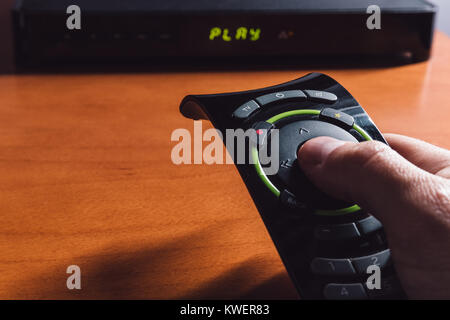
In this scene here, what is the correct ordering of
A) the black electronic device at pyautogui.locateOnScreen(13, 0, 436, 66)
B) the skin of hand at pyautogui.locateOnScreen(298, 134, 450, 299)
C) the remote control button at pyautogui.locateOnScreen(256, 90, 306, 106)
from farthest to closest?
the black electronic device at pyautogui.locateOnScreen(13, 0, 436, 66), the remote control button at pyautogui.locateOnScreen(256, 90, 306, 106), the skin of hand at pyautogui.locateOnScreen(298, 134, 450, 299)

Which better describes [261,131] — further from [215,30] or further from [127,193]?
[215,30]

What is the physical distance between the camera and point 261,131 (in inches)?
12.7

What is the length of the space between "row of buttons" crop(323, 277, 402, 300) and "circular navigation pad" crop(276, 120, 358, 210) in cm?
5

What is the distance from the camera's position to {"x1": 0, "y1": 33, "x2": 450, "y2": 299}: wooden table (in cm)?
29

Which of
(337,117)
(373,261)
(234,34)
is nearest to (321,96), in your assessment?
(337,117)

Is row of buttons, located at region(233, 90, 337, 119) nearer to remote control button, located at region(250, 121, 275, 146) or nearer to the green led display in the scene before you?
remote control button, located at region(250, 121, 275, 146)

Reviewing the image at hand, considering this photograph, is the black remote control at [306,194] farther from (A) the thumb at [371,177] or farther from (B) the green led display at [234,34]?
(B) the green led display at [234,34]

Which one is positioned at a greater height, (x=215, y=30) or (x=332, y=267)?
(x=215, y=30)

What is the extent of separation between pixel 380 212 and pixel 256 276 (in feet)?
0.25

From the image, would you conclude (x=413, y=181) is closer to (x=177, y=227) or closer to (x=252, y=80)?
(x=177, y=227)

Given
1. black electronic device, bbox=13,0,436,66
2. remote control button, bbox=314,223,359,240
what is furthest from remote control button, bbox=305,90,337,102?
black electronic device, bbox=13,0,436,66

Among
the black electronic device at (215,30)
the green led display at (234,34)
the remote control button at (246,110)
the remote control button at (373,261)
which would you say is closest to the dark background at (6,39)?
the black electronic device at (215,30)

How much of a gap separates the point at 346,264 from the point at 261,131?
94mm

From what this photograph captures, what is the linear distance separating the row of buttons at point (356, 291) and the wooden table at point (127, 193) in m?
0.03
